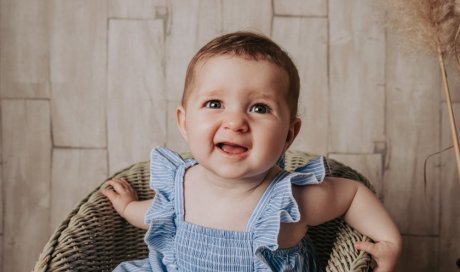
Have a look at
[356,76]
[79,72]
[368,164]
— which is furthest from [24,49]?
[368,164]

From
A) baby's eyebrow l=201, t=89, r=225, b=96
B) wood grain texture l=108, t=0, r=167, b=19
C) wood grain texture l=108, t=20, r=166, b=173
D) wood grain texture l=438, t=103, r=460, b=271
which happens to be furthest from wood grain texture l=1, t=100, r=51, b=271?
wood grain texture l=438, t=103, r=460, b=271

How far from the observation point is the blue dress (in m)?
1.26

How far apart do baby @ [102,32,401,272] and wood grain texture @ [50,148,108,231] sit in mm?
580

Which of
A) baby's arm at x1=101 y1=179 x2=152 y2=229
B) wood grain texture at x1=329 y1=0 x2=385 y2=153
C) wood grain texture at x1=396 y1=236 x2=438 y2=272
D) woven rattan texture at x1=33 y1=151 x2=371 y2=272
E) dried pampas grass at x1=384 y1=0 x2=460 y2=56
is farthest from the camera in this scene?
wood grain texture at x1=396 y1=236 x2=438 y2=272

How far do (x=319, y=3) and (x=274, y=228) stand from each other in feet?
2.84

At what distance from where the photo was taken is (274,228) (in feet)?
4.05

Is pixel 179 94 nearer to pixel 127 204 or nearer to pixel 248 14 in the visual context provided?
pixel 248 14

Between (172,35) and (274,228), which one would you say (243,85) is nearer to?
(274,228)

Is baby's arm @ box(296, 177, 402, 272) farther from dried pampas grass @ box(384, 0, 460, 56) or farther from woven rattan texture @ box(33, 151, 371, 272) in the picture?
dried pampas grass @ box(384, 0, 460, 56)

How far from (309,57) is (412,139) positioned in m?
0.42

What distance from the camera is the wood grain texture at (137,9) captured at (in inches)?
73.2

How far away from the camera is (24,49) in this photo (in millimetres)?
1908

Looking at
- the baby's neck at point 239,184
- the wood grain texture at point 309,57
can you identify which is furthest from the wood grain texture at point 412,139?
the baby's neck at point 239,184

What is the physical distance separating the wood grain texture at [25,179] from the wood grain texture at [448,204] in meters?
1.29
